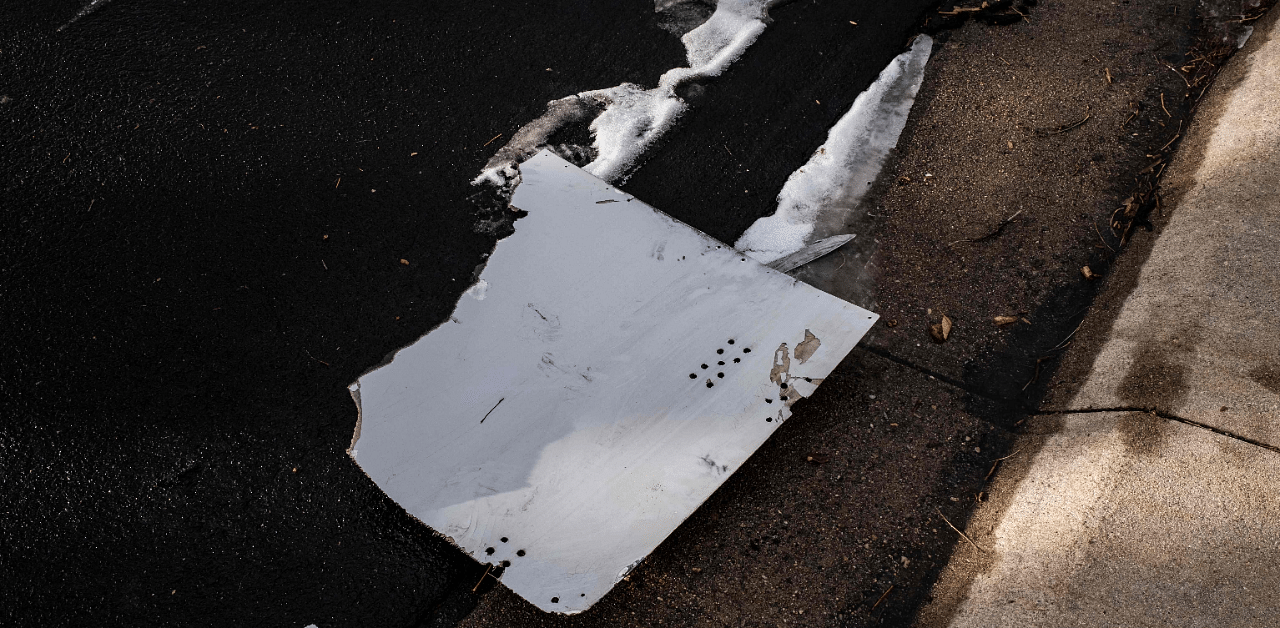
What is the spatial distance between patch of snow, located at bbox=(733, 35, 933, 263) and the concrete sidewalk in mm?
955

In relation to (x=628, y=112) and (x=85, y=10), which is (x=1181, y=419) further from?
(x=85, y=10)

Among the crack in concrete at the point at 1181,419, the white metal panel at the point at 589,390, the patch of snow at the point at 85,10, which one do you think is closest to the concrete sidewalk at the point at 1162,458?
the crack in concrete at the point at 1181,419

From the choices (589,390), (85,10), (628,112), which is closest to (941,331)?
(589,390)

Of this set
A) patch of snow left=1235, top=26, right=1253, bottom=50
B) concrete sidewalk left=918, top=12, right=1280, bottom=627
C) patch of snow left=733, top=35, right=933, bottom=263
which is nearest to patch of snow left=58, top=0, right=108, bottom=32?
patch of snow left=733, top=35, right=933, bottom=263

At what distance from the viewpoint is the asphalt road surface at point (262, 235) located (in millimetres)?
2303

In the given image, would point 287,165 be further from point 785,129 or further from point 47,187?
point 785,129

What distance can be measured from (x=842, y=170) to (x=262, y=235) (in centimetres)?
227

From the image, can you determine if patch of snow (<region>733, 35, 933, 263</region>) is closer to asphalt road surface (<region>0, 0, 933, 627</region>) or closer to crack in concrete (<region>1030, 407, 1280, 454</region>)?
asphalt road surface (<region>0, 0, 933, 627</region>)

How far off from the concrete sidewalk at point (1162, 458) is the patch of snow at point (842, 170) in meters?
0.95

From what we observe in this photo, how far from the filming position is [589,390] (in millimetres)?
2418

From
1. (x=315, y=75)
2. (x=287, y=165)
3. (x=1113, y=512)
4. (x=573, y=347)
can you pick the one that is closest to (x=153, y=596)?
(x=573, y=347)

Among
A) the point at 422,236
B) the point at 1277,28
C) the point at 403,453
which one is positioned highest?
the point at 1277,28

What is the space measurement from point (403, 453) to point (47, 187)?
2045 millimetres

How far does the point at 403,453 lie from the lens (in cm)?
231
